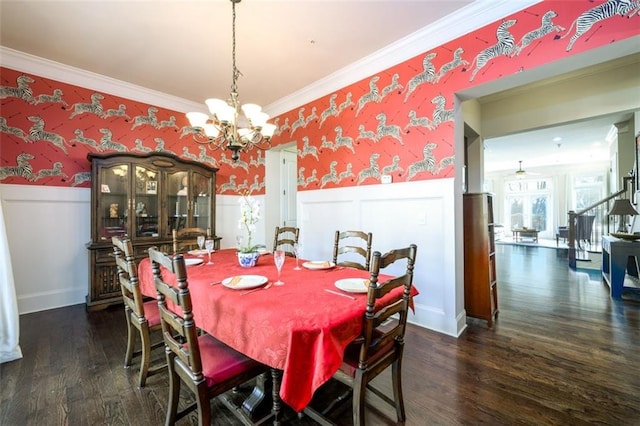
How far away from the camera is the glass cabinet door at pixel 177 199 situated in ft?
11.9

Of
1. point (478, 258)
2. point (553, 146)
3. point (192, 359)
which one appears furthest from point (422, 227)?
point (553, 146)

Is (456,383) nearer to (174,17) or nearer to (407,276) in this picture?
(407,276)

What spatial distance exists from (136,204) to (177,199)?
0.50 meters

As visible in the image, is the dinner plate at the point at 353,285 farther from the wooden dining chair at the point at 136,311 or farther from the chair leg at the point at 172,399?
the wooden dining chair at the point at 136,311

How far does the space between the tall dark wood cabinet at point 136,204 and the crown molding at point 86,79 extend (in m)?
0.98

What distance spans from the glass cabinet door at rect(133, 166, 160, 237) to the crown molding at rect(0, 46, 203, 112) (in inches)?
44.7

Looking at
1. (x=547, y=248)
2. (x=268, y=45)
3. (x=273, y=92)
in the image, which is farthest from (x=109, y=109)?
(x=547, y=248)

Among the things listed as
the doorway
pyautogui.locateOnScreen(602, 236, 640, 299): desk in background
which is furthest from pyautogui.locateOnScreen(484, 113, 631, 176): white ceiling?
the doorway

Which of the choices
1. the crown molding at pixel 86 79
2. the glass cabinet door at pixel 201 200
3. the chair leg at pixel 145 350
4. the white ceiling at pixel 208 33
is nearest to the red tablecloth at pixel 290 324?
the chair leg at pixel 145 350

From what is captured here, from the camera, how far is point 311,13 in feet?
7.50

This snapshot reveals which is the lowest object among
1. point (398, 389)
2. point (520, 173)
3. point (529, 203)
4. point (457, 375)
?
point (457, 375)

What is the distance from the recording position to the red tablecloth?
3.36ft

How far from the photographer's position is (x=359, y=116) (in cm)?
316

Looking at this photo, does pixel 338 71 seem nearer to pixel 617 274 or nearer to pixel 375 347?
pixel 375 347
